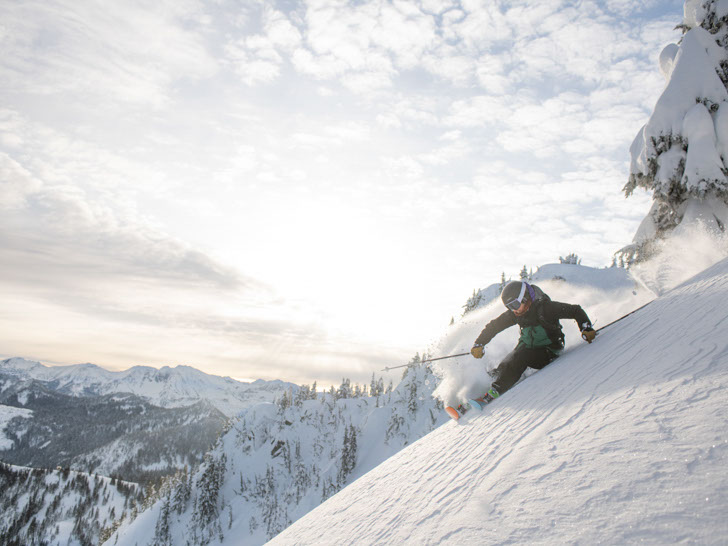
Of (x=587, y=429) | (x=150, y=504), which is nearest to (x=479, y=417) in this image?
(x=587, y=429)

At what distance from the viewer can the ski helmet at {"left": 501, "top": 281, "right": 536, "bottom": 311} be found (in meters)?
6.57

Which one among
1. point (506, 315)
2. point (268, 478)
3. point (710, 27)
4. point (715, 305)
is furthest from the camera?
point (268, 478)

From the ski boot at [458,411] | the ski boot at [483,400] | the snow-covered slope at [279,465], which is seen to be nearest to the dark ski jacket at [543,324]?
the ski boot at [483,400]

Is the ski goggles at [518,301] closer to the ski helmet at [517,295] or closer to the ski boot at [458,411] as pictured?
the ski helmet at [517,295]

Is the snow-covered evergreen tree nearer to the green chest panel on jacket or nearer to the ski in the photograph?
the green chest panel on jacket

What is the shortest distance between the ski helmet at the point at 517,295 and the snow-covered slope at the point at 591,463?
5.42 ft

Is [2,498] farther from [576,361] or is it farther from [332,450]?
[576,361]

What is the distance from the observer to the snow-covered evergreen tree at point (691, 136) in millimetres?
10070

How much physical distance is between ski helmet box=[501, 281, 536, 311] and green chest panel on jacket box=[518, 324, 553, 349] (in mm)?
442

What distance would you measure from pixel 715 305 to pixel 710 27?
1278cm

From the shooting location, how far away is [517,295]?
6.57m

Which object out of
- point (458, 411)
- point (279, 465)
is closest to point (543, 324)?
point (458, 411)

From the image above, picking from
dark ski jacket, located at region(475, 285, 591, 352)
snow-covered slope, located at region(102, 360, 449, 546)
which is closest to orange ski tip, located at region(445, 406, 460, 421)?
dark ski jacket, located at region(475, 285, 591, 352)

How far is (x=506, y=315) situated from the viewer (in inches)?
286
